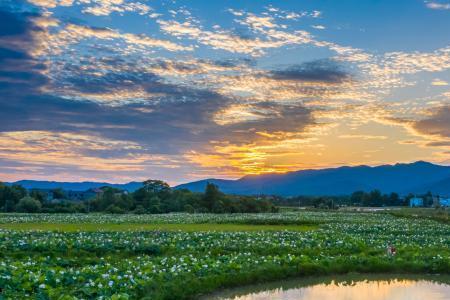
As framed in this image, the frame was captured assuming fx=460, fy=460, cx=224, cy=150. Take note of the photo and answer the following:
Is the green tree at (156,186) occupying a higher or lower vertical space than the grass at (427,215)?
higher

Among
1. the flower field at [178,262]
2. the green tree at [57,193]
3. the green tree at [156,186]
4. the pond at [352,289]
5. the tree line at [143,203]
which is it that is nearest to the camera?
the flower field at [178,262]

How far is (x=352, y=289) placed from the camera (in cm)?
1536

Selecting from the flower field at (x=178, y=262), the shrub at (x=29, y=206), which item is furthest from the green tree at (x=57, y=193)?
the flower field at (x=178, y=262)

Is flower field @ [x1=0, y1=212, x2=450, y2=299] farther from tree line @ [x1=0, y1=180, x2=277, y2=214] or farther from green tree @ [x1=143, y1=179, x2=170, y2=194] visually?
green tree @ [x1=143, y1=179, x2=170, y2=194]

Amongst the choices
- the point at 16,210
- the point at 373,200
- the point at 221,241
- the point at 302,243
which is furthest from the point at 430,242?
the point at 373,200

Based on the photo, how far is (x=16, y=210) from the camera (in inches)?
2908

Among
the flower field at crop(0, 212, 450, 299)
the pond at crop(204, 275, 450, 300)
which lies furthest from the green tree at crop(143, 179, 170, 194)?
the pond at crop(204, 275, 450, 300)

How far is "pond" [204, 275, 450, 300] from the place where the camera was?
14.1 metres

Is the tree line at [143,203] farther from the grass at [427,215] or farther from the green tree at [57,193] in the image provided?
the grass at [427,215]

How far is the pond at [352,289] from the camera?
14117 mm

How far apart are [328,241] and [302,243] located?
167 cm

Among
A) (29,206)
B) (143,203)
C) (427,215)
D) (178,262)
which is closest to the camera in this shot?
(178,262)

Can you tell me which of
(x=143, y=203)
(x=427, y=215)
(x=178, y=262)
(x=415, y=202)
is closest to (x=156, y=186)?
(x=143, y=203)

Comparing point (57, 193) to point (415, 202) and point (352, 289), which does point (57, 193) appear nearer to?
point (352, 289)
